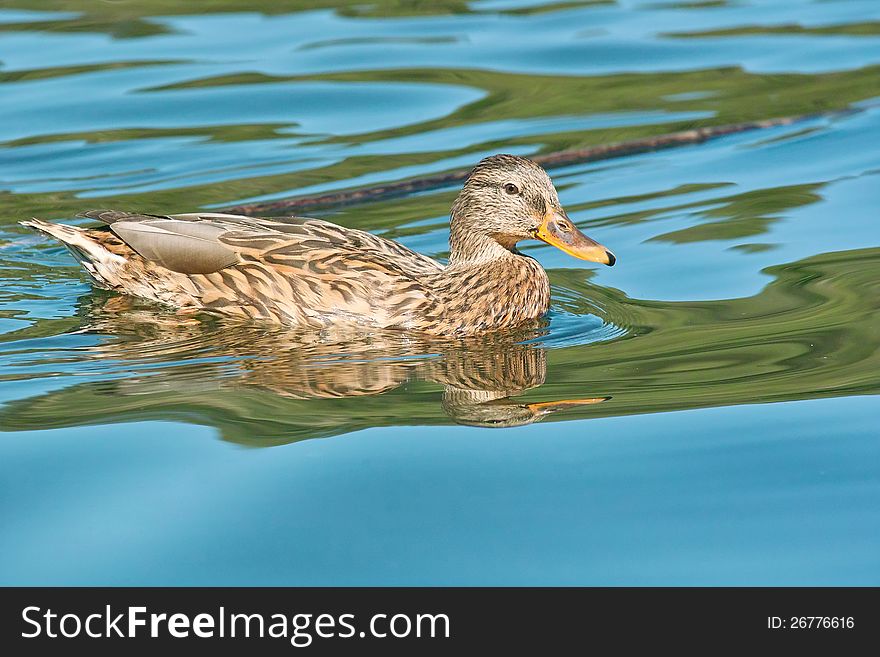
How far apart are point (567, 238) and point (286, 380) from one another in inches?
86.4

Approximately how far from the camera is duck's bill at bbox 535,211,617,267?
8172 millimetres

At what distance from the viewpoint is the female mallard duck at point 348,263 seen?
824cm

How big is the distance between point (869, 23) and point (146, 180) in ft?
28.8

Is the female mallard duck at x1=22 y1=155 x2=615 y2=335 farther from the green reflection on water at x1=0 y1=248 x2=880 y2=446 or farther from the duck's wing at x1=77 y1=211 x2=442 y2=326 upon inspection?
the green reflection on water at x1=0 y1=248 x2=880 y2=446

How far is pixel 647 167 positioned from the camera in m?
11.6

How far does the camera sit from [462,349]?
25.7ft

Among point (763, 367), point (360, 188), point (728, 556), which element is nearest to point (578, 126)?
point (360, 188)

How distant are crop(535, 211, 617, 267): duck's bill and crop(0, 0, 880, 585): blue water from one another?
36 centimetres

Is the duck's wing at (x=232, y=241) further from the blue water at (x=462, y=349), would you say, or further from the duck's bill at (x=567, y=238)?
the duck's bill at (x=567, y=238)

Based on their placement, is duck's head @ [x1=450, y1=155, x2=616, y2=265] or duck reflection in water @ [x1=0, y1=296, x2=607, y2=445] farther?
duck's head @ [x1=450, y1=155, x2=616, y2=265]

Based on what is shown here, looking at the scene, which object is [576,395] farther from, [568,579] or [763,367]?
[568,579]
